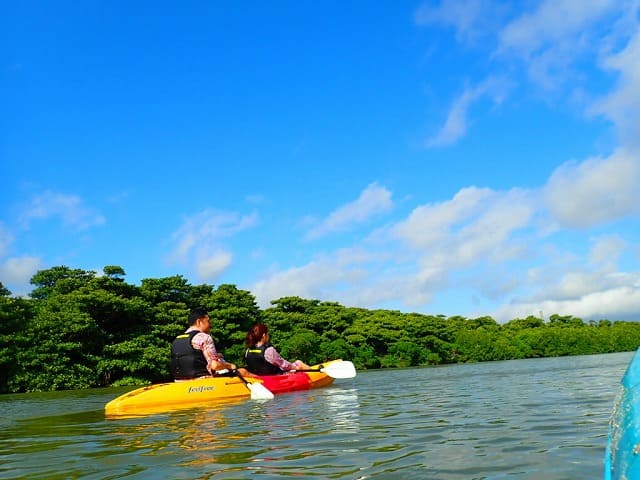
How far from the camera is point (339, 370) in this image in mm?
14609

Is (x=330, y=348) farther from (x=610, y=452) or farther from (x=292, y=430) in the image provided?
(x=610, y=452)

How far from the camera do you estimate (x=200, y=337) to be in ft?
32.9

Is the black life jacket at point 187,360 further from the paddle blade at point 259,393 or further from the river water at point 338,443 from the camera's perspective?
the river water at point 338,443

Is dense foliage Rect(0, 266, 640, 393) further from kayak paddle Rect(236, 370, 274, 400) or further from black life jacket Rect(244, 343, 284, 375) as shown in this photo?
kayak paddle Rect(236, 370, 274, 400)

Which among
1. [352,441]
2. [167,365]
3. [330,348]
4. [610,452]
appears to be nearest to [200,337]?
[352,441]

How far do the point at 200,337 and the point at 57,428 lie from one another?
10.1 feet

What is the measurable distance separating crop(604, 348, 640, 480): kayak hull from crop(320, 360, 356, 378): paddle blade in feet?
40.4

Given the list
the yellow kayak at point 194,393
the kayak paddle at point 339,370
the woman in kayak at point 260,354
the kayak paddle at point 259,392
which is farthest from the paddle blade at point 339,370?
the kayak paddle at point 259,392

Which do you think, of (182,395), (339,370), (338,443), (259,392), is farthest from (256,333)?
(338,443)

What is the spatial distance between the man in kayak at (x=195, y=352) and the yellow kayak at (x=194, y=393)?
0.89 feet

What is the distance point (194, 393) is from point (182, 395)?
0.21m

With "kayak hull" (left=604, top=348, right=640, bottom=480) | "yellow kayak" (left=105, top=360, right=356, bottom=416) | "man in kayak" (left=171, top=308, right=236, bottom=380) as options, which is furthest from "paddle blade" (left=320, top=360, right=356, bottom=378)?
"kayak hull" (left=604, top=348, right=640, bottom=480)

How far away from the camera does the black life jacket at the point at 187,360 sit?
10117 millimetres

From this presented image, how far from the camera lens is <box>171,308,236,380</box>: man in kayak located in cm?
1005
